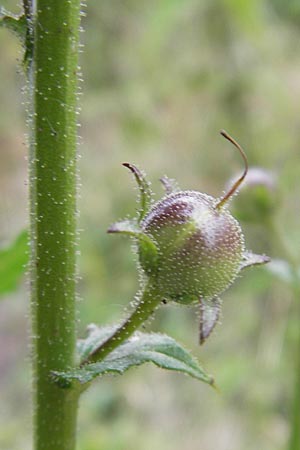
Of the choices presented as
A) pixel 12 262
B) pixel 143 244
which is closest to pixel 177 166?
pixel 12 262

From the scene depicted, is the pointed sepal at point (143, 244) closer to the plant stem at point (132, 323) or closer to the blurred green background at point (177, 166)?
the plant stem at point (132, 323)

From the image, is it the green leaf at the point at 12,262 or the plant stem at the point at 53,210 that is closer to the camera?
the plant stem at the point at 53,210

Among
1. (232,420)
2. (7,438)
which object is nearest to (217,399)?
(232,420)

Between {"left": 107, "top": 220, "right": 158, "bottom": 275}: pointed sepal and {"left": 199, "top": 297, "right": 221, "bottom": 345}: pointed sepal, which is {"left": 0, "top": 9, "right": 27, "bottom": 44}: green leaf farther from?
{"left": 199, "top": 297, "right": 221, "bottom": 345}: pointed sepal

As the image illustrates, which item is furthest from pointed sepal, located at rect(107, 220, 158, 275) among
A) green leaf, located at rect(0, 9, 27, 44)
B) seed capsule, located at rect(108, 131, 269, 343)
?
green leaf, located at rect(0, 9, 27, 44)

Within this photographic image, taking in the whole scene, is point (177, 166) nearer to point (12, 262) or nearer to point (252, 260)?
point (12, 262)

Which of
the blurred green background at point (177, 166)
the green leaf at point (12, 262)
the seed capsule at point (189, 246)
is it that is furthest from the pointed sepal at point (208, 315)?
the blurred green background at point (177, 166)
